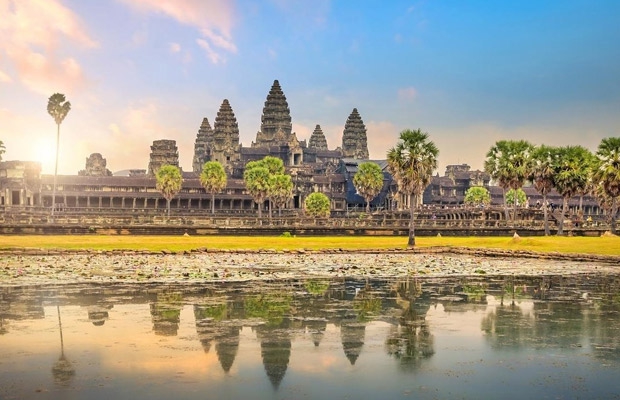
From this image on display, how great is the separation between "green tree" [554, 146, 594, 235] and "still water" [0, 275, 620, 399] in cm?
5423

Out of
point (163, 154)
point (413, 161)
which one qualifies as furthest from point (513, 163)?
point (163, 154)

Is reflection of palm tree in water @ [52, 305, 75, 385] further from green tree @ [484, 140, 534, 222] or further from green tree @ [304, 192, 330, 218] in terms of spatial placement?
green tree @ [304, 192, 330, 218]

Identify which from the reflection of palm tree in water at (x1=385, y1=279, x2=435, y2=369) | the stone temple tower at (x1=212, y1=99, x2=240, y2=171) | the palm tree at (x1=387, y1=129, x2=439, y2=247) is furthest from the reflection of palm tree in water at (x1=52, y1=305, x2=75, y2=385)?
the stone temple tower at (x1=212, y1=99, x2=240, y2=171)

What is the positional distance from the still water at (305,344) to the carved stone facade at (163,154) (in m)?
156

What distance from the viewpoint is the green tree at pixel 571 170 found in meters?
77.6

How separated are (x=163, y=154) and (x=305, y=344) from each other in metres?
169

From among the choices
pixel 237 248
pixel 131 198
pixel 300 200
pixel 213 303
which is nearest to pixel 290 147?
pixel 300 200

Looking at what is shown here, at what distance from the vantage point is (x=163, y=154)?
593 ft

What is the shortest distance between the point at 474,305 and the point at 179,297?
9.51 metres

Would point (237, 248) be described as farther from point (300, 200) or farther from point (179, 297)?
point (300, 200)

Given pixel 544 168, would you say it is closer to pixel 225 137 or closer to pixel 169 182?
pixel 169 182

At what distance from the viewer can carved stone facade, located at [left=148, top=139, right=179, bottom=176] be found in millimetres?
179750

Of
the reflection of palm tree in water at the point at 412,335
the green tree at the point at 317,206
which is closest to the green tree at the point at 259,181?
the green tree at the point at 317,206

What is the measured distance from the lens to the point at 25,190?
419ft
